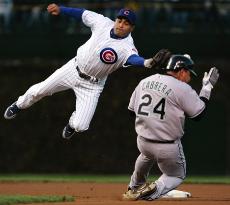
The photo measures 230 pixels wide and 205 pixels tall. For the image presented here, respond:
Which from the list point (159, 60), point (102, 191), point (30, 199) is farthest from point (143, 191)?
point (102, 191)

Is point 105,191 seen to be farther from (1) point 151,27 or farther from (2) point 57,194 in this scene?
(1) point 151,27

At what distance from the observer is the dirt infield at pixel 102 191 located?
1026 centimetres

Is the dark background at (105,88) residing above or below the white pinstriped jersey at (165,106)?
below

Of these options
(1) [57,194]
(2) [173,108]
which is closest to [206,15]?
(1) [57,194]

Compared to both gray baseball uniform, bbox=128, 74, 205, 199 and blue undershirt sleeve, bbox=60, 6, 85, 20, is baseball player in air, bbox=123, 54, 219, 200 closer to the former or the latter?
gray baseball uniform, bbox=128, 74, 205, 199

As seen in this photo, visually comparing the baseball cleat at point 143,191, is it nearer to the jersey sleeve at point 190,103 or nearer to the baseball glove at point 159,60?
the jersey sleeve at point 190,103

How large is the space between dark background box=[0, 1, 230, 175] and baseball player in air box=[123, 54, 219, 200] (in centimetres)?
751

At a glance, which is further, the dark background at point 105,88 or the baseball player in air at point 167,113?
the dark background at point 105,88

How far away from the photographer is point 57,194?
1188 cm

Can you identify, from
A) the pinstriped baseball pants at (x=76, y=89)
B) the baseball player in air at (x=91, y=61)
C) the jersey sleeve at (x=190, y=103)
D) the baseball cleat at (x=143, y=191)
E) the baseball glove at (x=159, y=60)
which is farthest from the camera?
the pinstriped baseball pants at (x=76, y=89)

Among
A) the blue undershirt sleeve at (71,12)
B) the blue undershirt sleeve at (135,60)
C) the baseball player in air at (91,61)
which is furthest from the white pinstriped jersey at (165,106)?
the blue undershirt sleeve at (71,12)

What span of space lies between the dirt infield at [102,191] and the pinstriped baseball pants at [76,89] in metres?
0.96

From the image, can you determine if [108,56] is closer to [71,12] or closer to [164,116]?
[71,12]

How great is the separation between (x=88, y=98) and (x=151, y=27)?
6.39m
